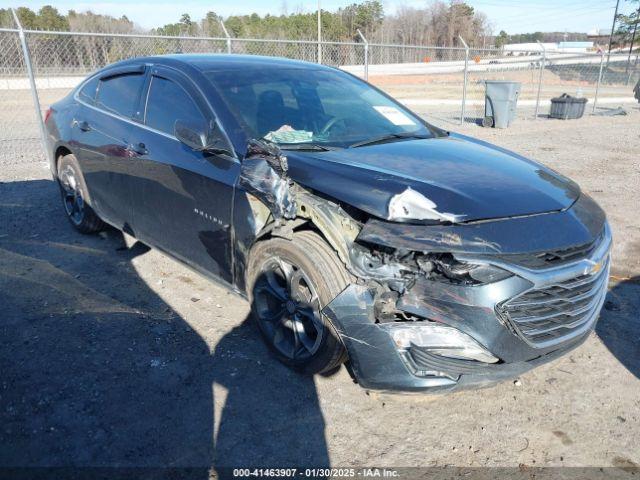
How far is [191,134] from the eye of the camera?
327cm

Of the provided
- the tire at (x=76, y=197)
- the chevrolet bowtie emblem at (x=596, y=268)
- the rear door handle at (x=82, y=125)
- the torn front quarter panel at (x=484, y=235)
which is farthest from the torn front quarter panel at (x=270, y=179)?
the tire at (x=76, y=197)

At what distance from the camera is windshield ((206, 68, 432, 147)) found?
335 cm

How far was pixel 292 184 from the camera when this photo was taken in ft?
9.48

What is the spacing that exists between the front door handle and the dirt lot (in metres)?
1.07

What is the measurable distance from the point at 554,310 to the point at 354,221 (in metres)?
1.06

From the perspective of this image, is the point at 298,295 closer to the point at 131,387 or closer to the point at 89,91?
the point at 131,387

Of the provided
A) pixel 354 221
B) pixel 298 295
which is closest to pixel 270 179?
pixel 354 221

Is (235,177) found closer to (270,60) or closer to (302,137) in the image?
(302,137)

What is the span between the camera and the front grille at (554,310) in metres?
2.38

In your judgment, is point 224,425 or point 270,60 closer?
point 224,425

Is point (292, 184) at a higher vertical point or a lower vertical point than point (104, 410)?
higher

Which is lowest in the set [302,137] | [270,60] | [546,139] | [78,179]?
[546,139]

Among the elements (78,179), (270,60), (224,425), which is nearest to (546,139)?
(270,60)

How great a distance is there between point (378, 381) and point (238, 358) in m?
1.05
